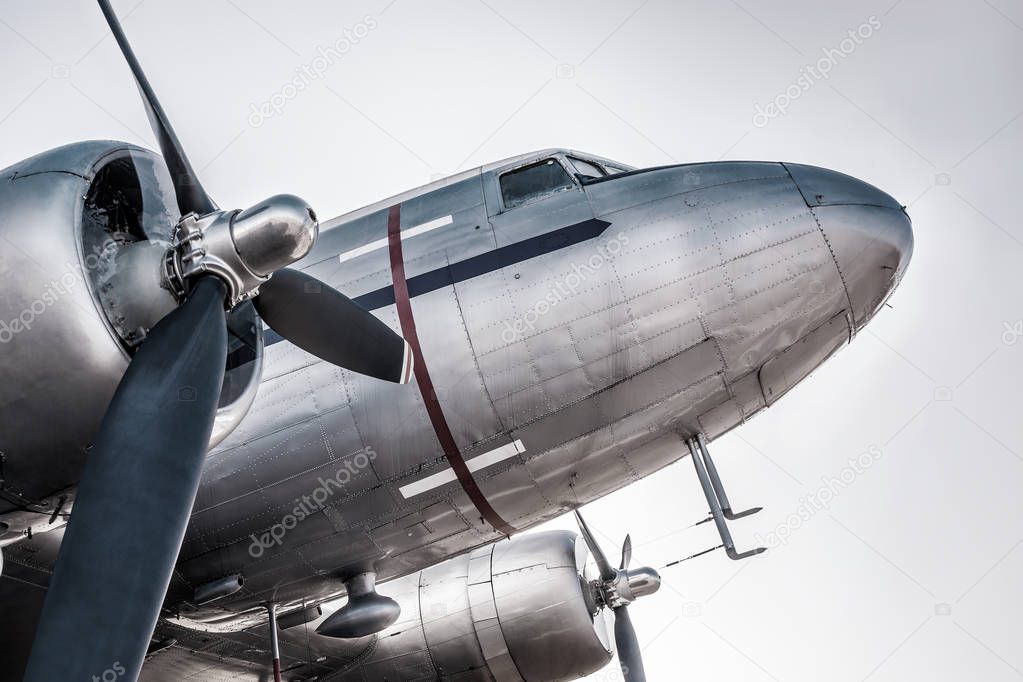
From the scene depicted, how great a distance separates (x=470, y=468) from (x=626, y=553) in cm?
683

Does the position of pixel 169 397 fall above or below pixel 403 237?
below

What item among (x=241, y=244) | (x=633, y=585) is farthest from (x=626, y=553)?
(x=241, y=244)

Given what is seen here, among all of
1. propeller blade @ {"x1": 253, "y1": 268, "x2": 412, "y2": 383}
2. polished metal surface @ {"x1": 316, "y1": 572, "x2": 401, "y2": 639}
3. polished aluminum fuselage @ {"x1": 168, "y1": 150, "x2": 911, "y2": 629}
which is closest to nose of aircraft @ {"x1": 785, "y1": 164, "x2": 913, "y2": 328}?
polished aluminum fuselage @ {"x1": 168, "y1": 150, "x2": 911, "y2": 629}

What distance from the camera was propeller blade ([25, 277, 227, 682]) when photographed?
504 cm

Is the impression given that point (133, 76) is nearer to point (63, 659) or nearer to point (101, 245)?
point (101, 245)

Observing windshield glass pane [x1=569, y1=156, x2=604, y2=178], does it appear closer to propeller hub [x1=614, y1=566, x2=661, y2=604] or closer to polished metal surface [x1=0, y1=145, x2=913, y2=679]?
polished metal surface [x1=0, y1=145, x2=913, y2=679]

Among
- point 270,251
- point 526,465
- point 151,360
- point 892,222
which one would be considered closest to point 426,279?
point 526,465

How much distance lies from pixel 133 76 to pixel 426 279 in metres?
3.08

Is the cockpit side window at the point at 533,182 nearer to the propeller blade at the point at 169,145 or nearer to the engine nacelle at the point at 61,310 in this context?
the propeller blade at the point at 169,145

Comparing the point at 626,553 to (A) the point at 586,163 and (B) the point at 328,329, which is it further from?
(B) the point at 328,329

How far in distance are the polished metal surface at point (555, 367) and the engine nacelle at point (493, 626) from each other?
362 cm

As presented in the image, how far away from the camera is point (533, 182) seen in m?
9.74

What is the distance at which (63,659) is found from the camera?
4938 mm

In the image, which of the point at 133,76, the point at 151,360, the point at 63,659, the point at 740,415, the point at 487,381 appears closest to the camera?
the point at 63,659
